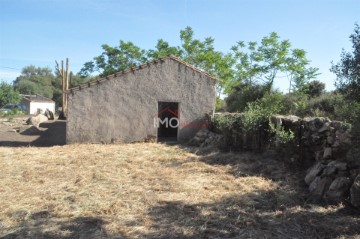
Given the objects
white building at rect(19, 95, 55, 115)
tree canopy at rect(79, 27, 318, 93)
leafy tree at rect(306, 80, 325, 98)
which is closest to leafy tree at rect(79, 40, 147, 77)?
tree canopy at rect(79, 27, 318, 93)

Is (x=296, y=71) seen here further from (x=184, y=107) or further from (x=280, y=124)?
(x=280, y=124)

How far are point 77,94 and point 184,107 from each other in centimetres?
457

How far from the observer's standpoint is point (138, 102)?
13.5 m

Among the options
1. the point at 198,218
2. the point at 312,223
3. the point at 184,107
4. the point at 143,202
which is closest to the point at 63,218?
the point at 143,202

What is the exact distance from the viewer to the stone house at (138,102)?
13047mm

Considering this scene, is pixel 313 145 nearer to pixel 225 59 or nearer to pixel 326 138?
pixel 326 138

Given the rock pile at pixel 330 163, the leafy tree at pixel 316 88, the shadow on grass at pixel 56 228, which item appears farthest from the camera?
the leafy tree at pixel 316 88

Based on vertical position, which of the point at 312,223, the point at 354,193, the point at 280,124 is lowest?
the point at 312,223

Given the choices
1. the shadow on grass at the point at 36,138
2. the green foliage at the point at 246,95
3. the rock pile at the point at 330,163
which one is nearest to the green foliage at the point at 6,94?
the shadow on grass at the point at 36,138

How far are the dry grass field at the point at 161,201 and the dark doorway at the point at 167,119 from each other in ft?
17.5

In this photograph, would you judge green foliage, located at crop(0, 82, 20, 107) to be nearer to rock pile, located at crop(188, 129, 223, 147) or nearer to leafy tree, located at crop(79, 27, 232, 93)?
leafy tree, located at crop(79, 27, 232, 93)

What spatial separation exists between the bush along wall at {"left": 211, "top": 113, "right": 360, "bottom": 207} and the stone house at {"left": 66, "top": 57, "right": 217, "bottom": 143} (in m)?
2.11

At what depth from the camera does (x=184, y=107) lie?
552 inches

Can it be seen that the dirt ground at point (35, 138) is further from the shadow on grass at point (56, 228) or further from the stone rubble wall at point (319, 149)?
the shadow on grass at point (56, 228)
